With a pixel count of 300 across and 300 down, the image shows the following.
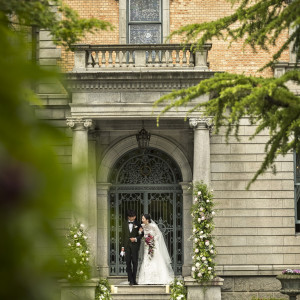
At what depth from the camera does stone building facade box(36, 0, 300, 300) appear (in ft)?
51.9

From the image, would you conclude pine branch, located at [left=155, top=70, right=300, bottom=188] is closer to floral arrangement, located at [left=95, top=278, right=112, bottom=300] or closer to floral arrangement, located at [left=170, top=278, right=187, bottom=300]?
floral arrangement, located at [left=170, top=278, right=187, bottom=300]

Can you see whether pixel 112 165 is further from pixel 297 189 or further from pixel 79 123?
pixel 297 189

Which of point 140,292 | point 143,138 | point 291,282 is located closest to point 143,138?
point 143,138

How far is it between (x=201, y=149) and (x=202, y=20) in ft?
13.7

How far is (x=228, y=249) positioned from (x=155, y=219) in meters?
2.29

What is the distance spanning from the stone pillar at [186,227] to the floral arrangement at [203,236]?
1989 mm

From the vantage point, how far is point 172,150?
1770cm

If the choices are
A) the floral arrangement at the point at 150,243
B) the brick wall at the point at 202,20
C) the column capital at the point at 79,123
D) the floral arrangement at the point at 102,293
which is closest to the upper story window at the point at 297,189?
the brick wall at the point at 202,20

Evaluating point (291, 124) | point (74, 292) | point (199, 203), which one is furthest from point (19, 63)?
point (199, 203)

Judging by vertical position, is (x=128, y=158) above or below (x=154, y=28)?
below

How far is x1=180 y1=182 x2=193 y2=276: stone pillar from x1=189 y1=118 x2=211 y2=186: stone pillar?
1.66 m

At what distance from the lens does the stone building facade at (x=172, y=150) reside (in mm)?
15828

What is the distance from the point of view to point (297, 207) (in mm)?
17203

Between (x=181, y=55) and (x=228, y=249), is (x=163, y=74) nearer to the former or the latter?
(x=181, y=55)
